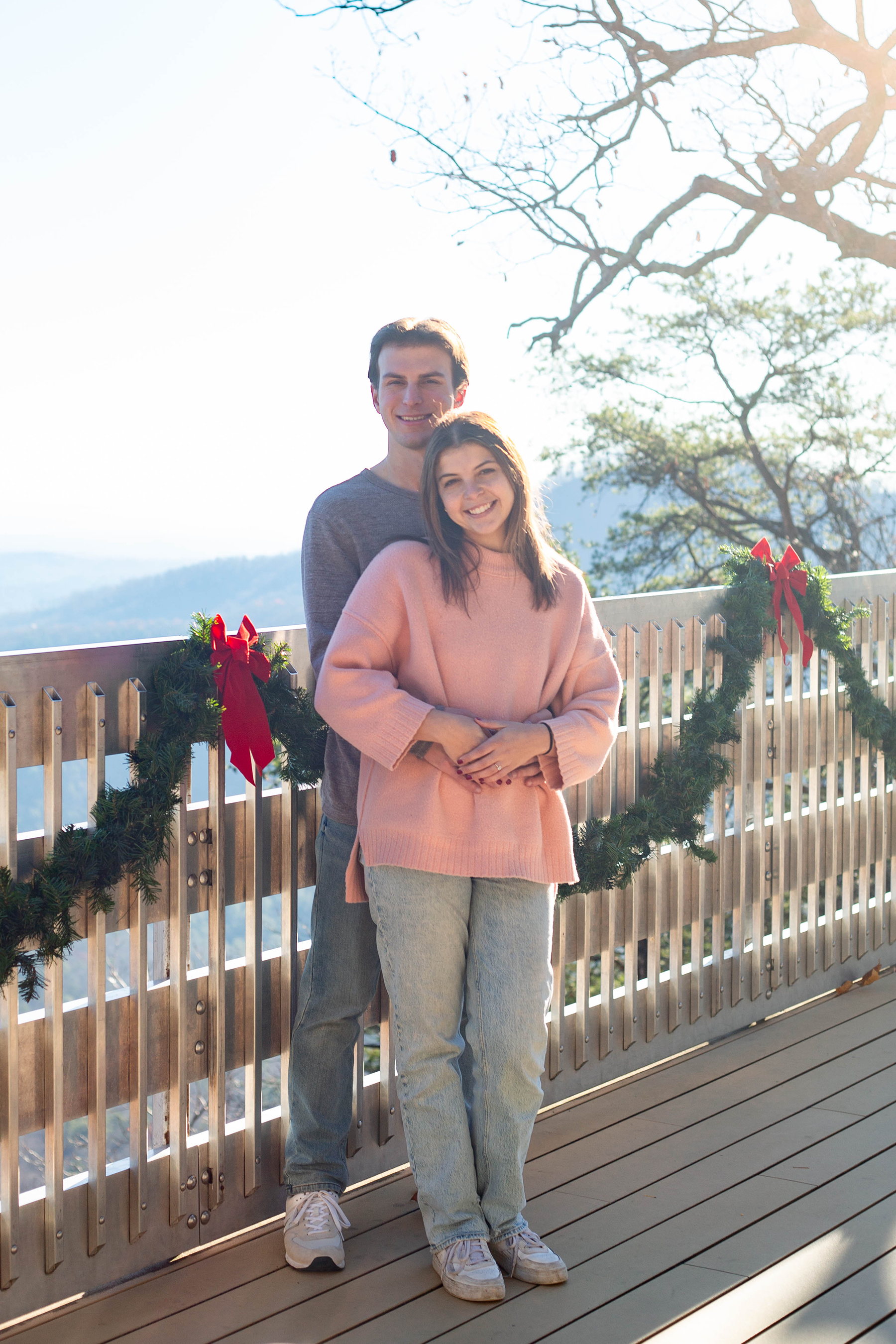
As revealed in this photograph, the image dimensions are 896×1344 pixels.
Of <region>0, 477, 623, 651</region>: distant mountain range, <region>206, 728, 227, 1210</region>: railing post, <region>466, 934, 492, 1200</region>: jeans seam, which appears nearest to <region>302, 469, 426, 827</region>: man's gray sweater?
<region>206, 728, 227, 1210</region>: railing post

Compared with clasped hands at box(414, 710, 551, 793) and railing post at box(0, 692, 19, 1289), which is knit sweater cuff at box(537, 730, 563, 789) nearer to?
clasped hands at box(414, 710, 551, 793)

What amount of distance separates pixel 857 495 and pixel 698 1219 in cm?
1364

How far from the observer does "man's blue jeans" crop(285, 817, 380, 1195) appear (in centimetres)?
235

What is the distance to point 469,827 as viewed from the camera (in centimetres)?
212

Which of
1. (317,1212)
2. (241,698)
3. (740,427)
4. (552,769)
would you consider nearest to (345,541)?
(241,698)

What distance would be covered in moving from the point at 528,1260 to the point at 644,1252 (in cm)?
25

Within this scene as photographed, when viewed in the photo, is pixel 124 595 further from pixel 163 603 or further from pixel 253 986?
pixel 253 986

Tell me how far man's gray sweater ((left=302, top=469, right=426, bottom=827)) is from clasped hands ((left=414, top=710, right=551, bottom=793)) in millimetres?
269

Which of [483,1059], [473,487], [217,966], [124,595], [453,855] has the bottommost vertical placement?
[483,1059]

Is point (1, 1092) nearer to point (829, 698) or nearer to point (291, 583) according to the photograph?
point (829, 698)

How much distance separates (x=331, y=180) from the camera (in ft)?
188

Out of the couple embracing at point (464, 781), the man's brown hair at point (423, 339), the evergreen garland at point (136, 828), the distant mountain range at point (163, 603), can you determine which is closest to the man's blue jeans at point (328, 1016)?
the couple embracing at point (464, 781)

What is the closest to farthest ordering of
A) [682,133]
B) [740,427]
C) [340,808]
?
[340,808], [682,133], [740,427]

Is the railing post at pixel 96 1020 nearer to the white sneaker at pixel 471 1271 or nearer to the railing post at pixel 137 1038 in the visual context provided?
the railing post at pixel 137 1038
